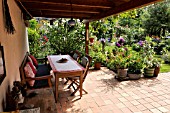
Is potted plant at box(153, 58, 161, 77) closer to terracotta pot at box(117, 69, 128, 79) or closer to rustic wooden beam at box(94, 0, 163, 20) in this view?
terracotta pot at box(117, 69, 128, 79)

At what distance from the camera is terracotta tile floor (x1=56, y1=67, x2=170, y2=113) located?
10.2ft

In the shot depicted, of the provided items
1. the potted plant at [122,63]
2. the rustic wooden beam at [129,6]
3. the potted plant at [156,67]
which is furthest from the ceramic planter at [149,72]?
the rustic wooden beam at [129,6]

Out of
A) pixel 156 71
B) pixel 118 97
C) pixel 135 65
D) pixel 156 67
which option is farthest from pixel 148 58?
pixel 118 97

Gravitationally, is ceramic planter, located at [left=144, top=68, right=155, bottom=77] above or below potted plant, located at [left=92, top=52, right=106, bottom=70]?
below

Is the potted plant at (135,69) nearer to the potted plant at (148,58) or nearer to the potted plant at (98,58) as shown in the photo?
the potted plant at (148,58)

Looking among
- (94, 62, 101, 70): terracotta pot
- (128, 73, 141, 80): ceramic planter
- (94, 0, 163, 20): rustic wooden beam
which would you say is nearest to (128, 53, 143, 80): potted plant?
(128, 73, 141, 80): ceramic planter

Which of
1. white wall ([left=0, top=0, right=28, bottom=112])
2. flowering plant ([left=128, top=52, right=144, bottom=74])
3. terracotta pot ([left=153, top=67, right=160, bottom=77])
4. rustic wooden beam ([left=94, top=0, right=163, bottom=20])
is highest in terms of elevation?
rustic wooden beam ([left=94, top=0, right=163, bottom=20])

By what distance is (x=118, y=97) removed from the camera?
3609 millimetres

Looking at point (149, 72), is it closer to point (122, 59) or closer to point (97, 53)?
point (122, 59)

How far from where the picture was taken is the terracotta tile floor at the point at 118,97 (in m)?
3.10

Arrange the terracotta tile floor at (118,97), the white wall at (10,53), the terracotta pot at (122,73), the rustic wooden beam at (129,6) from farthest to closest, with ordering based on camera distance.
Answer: the terracotta pot at (122,73), the terracotta tile floor at (118,97), the rustic wooden beam at (129,6), the white wall at (10,53)

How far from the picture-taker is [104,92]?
390 cm

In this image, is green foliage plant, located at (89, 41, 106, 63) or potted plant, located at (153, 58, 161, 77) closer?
potted plant, located at (153, 58, 161, 77)

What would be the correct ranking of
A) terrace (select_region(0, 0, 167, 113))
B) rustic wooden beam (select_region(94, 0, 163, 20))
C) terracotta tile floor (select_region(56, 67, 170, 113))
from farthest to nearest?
1. terracotta tile floor (select_region(56, 67, 170, 113))
2. terrace (select_region(0, 0, 167, 113))
3. rustic wooden beam (select_region(94, 0, 163, 20))
